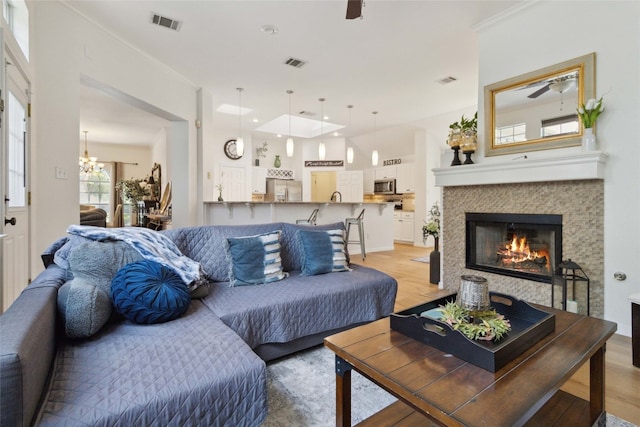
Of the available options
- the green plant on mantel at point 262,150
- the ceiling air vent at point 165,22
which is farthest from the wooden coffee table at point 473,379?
the green plant on mantel at point 262,150

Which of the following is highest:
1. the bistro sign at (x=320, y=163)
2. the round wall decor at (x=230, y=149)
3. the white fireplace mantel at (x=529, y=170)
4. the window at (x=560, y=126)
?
the round wall decor at (x=230, y=149)

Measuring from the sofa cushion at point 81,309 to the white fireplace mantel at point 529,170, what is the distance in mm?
3293

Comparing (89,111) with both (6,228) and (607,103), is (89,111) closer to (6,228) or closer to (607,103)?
(6,228)

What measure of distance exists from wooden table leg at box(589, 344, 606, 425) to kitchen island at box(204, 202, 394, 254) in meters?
4.59

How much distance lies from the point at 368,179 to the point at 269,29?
6.21 metres

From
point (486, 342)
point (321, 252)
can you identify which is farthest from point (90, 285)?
point (486, 342)

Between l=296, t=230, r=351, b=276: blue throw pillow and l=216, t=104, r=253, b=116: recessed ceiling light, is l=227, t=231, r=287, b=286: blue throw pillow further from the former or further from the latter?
l=216, t=104, r=253, b=116: recessed ceiling light

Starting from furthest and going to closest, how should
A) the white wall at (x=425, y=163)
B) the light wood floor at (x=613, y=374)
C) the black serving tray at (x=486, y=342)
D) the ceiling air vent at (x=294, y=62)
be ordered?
the white wall at (x=425, y=163) → the ceiling air vent at (x=294, y=62) → the light wood floor at (x=613, y=374) → the black serving tray at (x=486, y=342)

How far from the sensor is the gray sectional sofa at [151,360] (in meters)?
0.85

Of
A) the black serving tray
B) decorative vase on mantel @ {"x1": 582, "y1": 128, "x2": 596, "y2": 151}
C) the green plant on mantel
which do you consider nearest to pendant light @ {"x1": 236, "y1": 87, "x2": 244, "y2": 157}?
the green plant on mantel

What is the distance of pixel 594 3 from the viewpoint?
2465mm

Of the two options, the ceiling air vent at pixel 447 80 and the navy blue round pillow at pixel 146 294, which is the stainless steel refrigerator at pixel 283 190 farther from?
the navy blue round pillow at pixel 146 294

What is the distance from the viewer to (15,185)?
2.37 metres

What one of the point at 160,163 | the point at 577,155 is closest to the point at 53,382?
the point at 577,155
